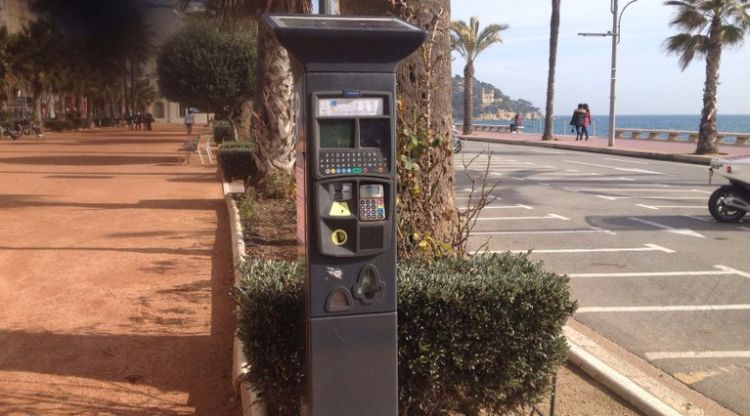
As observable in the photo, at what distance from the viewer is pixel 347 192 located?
121 inches

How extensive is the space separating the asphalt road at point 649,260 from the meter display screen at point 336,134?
2.08 meters

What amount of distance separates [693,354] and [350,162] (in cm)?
388

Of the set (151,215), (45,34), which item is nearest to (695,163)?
(151,215)

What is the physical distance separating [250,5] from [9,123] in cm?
3433

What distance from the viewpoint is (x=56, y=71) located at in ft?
169

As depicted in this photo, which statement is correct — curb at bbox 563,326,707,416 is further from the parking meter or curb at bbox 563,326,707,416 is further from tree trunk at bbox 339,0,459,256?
the parking meter

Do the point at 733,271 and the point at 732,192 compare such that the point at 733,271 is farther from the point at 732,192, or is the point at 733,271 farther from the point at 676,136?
the point at 676,136

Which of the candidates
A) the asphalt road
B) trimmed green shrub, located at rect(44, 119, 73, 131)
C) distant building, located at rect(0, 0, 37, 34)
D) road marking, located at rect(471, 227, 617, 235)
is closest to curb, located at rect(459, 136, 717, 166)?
the asphalt road

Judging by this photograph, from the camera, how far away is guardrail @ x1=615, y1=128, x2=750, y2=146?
32.3m

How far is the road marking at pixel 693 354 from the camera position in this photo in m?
5.67

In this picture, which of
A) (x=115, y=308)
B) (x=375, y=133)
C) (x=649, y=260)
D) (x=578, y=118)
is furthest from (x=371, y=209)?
(x=578, y=118)

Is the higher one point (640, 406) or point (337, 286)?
point (337, 286)

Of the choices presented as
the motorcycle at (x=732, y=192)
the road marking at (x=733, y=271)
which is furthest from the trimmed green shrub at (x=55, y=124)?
the road marking at (x=733, y=271)

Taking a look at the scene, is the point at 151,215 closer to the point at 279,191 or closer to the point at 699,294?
the point at 279,191
